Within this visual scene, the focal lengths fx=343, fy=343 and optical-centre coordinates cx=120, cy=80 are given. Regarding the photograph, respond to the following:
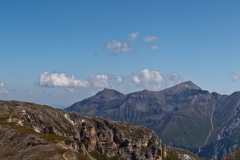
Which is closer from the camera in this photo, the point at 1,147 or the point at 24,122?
the point at 1,147

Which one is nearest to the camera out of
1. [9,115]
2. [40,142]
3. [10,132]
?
[40,142]

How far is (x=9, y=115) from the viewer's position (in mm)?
188375

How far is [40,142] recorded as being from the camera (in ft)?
389

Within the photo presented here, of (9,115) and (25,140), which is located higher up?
(9,115)

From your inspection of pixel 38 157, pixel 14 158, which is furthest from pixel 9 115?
pixel 38 157

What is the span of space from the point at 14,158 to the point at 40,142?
47.4 feet

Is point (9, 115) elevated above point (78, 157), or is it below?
above

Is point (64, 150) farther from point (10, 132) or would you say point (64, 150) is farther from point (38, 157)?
point (10, 132)

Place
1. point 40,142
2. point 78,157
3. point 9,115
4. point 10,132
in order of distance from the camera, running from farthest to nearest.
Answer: point 9,115 → point 10,132 → point 40,142 → point 78,157

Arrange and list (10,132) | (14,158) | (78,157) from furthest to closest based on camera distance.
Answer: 1. (10,132)
2. (14,158)
3. (78,157)

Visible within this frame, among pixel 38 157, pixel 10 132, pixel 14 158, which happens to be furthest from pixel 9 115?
pixel 38 157

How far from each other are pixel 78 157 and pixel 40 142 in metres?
32.6

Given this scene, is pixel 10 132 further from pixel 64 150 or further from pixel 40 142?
pixel 64 150

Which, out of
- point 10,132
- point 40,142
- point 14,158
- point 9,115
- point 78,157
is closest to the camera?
point 78,157
